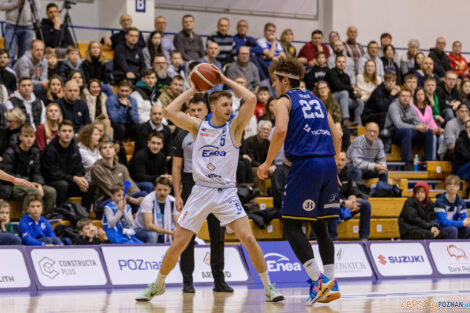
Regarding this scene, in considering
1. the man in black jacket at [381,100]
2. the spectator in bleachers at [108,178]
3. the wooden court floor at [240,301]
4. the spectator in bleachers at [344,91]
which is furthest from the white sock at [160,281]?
the man in black jacket at [381,100]

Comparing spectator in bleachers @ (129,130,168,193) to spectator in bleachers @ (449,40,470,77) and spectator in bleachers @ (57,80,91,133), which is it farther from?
spectator in bleachers @ (449,40,470,77)

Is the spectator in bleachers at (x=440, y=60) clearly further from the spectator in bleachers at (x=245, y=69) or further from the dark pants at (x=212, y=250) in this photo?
the dark pants at (x=212, y=250)

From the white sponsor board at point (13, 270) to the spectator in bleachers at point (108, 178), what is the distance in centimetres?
223

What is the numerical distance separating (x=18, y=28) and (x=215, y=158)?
A: 360 inches

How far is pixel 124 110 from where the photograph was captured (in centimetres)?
1374

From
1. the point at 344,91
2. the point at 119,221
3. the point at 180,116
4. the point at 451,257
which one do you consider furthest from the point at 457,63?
the point at 180,116

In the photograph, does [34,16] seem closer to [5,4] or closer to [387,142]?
[5,4]

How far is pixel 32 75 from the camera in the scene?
14.1 m

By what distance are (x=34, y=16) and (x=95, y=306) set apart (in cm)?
984

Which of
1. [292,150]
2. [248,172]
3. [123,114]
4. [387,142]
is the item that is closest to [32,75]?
[123,114]

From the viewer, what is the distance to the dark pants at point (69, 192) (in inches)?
451

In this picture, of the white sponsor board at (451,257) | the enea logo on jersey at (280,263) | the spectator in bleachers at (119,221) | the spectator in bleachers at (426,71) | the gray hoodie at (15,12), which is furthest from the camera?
the spectator in bleachers at (426,71)

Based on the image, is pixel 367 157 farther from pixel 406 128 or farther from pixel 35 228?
pixel 35 228

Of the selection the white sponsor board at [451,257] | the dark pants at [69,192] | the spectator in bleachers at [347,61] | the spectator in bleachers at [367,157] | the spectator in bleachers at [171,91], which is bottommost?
the white sponsor board at [451,257]
